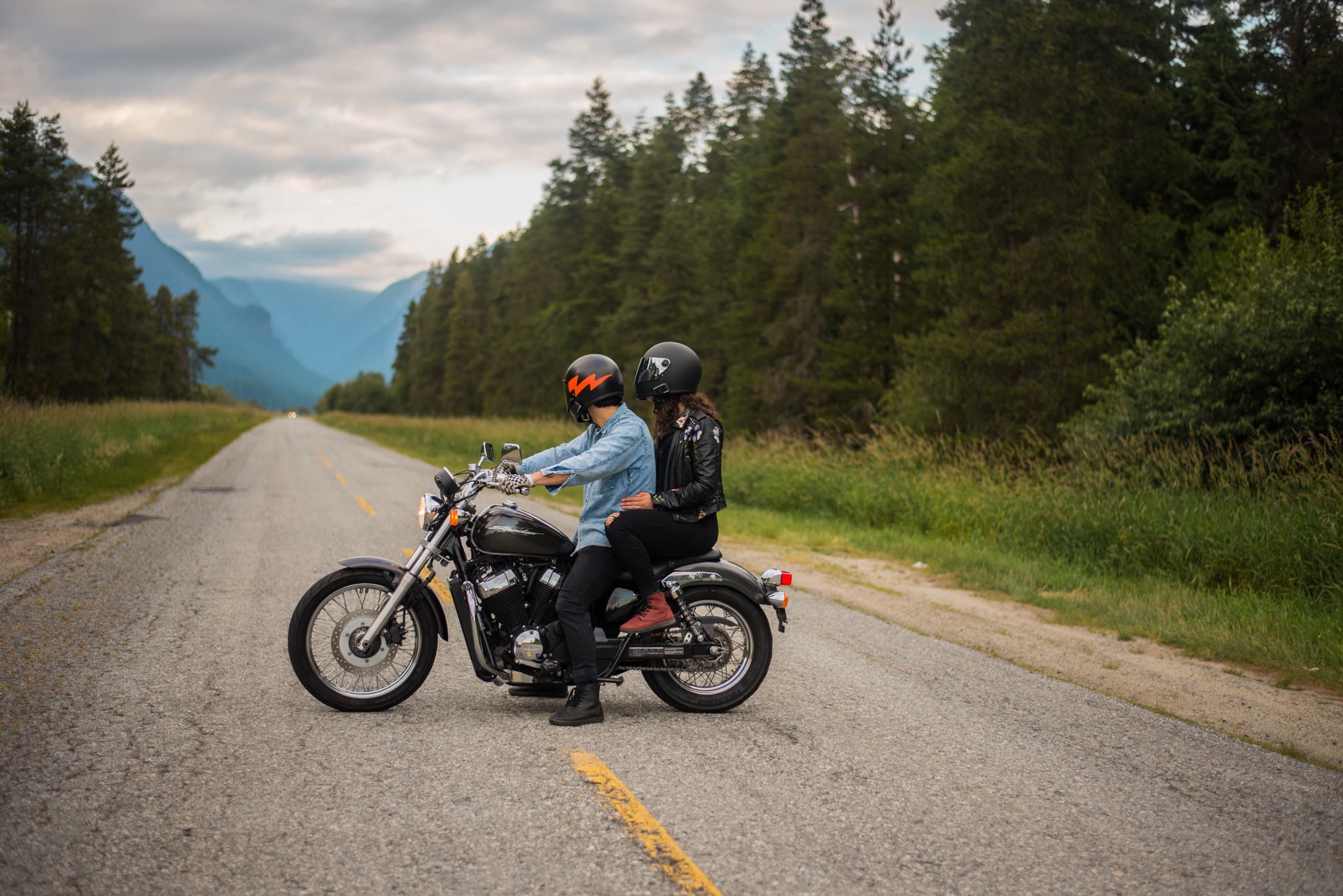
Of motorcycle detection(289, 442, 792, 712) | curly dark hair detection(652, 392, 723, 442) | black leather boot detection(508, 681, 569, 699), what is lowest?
black leather boot detection(508, 681, 569, 699)

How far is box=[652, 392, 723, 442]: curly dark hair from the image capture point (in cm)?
503

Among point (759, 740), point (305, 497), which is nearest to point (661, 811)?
point (759, 740)

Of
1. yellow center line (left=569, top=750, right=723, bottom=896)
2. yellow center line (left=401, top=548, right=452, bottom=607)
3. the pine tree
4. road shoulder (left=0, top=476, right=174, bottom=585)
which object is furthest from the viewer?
the pine tree

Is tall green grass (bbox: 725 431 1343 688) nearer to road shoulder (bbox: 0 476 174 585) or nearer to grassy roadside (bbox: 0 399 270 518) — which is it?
road shoulder (bbox: 0 476 174 585)

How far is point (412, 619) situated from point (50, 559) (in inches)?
261

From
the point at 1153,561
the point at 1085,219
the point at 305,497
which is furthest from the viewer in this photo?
the point at 1085,219

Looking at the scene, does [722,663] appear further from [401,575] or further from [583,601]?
[401,575]

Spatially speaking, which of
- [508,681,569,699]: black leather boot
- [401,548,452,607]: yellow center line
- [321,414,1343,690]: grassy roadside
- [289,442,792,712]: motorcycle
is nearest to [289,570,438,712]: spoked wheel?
[289,442,792,712]: motorcycle

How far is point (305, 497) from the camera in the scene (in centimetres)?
1617

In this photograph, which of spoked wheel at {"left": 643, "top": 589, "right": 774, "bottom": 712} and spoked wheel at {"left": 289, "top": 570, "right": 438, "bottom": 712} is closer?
spoked wheel at {"left": 289, "top": 570, "right": 438, "bottom": 712}

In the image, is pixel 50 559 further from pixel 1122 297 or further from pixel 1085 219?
pixel 1122 297

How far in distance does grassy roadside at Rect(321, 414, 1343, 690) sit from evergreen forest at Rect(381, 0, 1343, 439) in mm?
2249

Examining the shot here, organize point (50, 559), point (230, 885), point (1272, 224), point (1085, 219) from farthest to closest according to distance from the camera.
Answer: point (1272, 224) < point (1085, 219) < point (50, 559) < point (230, 885)

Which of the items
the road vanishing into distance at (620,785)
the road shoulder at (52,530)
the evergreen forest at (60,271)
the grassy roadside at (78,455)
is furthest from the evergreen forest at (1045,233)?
the evergreen forest at (60,271)
